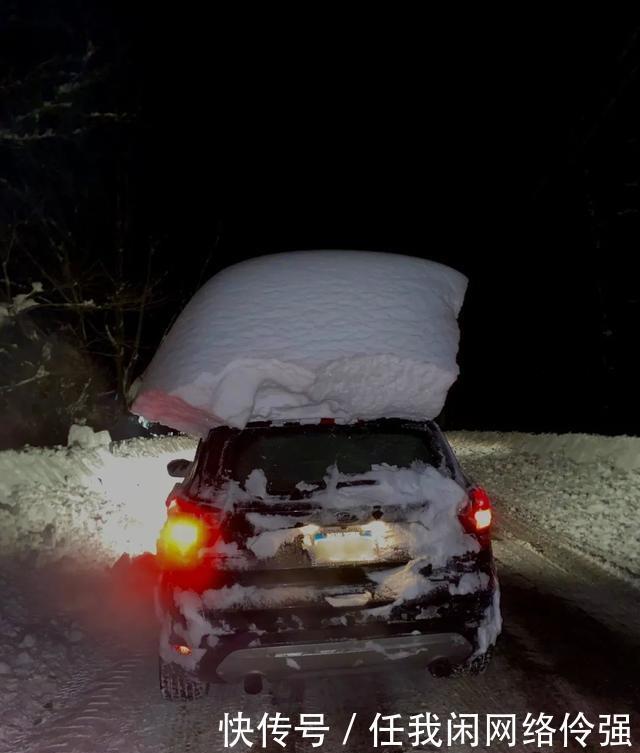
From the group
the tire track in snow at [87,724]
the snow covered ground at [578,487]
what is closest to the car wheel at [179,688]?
the tire track in snow at [87,724]

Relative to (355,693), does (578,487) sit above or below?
below

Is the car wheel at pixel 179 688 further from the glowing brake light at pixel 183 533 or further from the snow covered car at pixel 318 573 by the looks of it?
the glowing brake light at pixel 183 533

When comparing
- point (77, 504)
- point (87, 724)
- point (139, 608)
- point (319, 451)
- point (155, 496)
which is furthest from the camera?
point (155, 496)

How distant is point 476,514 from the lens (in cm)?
440

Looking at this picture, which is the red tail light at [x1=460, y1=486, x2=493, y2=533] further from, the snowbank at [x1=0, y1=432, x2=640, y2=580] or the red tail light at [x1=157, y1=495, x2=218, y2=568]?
the red tail light at [x1=157, y1=495, x2=218, y2=568]

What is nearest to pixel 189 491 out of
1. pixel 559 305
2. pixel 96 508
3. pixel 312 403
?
pixel 312 403

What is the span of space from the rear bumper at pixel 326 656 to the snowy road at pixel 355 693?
388mm

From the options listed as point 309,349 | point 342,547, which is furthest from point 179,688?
point 309,349

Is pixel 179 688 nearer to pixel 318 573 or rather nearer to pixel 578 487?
pixel 318 573

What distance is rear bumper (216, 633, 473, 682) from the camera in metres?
4.00

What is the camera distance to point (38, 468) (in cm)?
1388

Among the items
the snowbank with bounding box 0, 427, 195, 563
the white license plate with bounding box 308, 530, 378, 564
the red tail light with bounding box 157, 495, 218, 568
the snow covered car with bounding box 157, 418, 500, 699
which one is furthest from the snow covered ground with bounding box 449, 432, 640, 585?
the snowbank with bounding box 0, 427, 195, 563

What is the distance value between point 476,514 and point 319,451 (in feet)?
3.40

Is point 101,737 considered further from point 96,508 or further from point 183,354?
point 96,508
